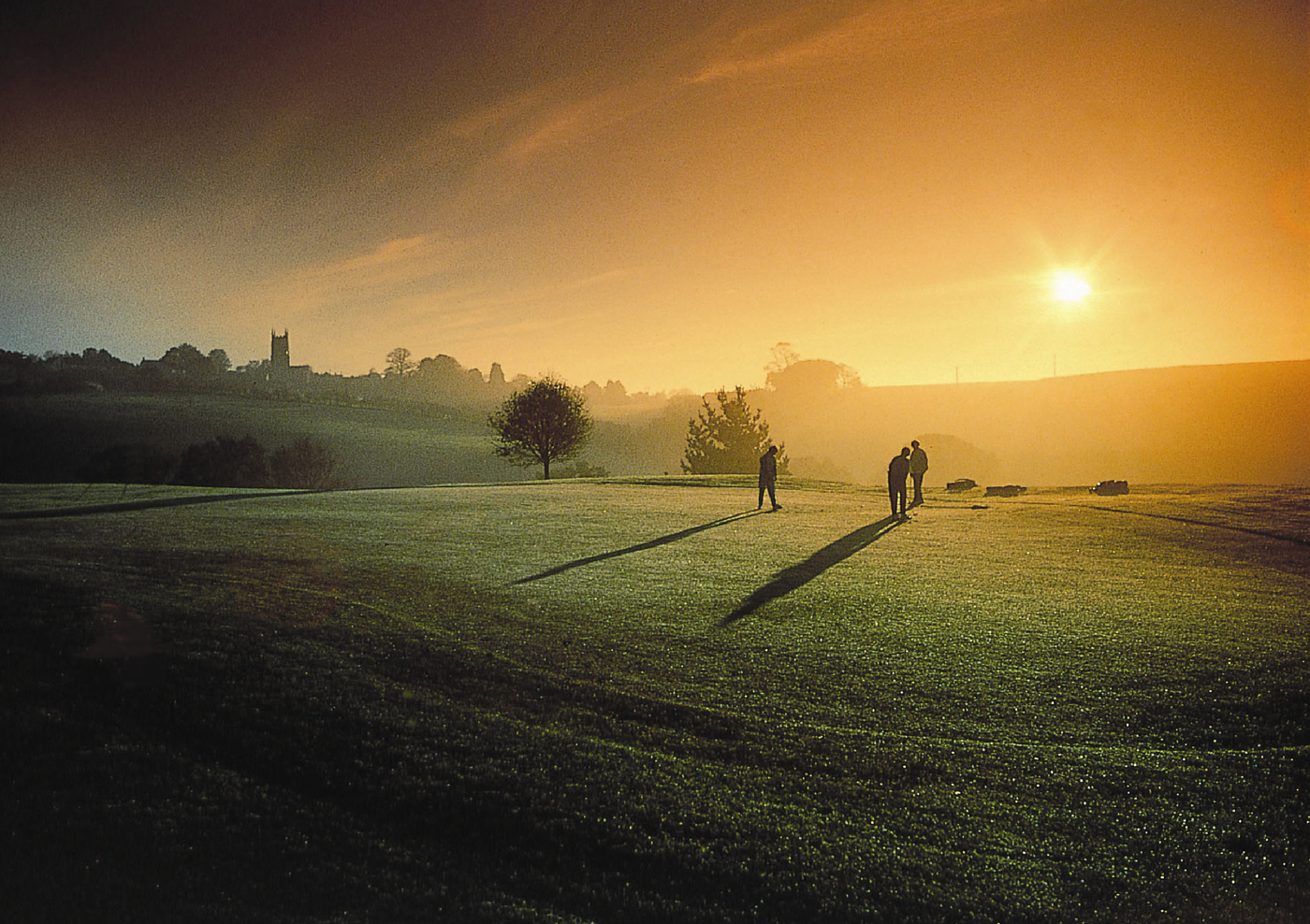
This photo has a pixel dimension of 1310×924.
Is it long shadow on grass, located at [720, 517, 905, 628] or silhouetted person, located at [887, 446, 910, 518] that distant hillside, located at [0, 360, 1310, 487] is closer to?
silhouetted person, located at [887, 446, 910, 518]

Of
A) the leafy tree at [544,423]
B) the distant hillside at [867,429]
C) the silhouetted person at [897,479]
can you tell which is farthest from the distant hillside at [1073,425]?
the silhouetted person at [897,479]

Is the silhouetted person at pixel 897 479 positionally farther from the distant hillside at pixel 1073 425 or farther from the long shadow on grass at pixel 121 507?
the distant hillside at pixel 1073 425

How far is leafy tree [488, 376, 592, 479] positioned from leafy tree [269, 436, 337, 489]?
23454mm

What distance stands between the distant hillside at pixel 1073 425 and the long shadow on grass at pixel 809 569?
105264mm

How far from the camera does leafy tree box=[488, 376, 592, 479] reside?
6331cm

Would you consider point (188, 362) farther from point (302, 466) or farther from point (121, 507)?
point (121, 507)

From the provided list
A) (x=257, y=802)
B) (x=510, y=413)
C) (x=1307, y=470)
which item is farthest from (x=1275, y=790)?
(x=1307, y=470)

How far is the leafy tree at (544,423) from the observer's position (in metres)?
63.3

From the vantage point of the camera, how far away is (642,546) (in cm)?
1830

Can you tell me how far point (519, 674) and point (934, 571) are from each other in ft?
32.1

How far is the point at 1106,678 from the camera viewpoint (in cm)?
860

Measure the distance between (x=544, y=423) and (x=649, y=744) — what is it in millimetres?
57450

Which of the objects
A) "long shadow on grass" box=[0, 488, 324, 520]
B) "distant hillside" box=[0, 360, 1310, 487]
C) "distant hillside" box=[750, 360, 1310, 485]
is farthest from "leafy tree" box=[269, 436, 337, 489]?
"distant hillside" box=[750, 360, 1310, 485]

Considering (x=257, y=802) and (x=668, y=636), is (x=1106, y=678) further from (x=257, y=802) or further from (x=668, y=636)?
(x=257, y=802)
